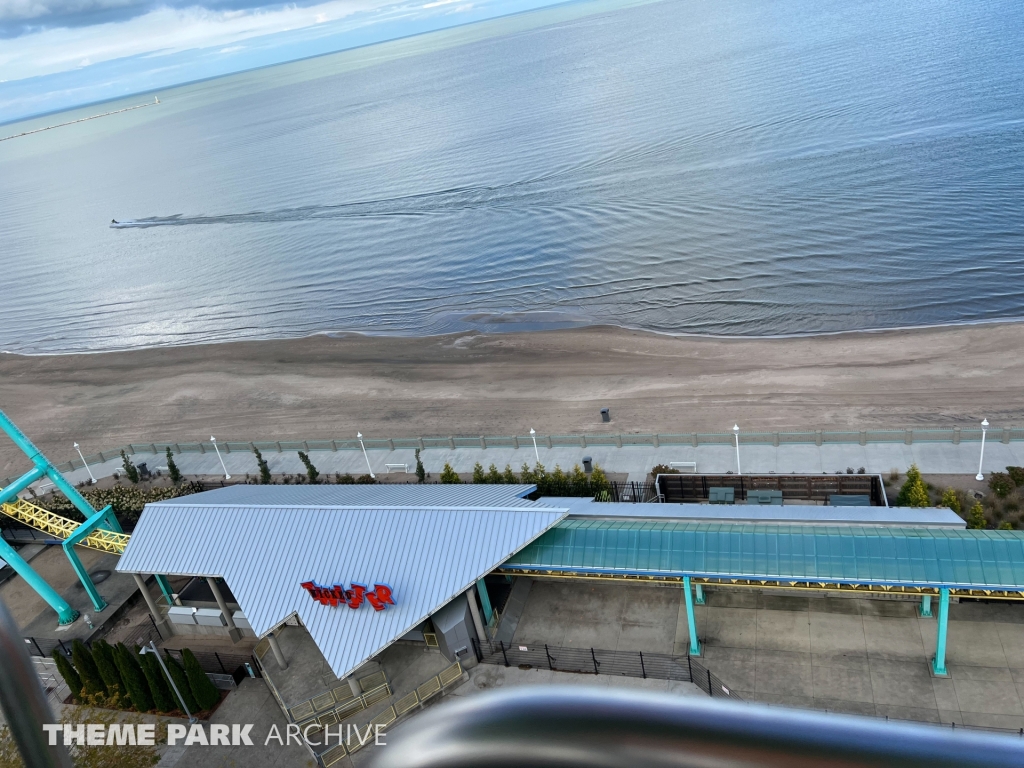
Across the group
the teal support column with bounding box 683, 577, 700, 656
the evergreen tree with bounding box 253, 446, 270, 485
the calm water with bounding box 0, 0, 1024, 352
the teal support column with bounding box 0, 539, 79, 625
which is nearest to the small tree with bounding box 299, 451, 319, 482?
the evergreen tree with bounding box 253, 446, 270, 485

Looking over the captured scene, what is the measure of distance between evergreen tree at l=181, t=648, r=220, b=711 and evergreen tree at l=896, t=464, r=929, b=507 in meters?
29.7

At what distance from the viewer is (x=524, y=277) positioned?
76.6 metres

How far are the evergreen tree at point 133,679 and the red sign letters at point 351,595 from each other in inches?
297

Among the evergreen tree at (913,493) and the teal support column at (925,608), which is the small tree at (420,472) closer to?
the evergreen tree at (913,493)

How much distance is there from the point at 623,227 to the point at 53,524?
61333mm

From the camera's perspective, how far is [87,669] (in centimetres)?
3028

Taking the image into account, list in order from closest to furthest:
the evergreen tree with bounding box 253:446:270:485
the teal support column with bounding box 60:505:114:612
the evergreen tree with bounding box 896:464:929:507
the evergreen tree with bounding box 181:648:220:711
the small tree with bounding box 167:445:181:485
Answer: the evergreen tree with bounding box 181:648:220:711 < the evergreen tree with bounding box 896:464:929:507 < the teal support column with bounding box 60:505:114:612 < the evergreen tree with bounding box 253:446:270:485 < the small tree with bounding box 167:445:181:485

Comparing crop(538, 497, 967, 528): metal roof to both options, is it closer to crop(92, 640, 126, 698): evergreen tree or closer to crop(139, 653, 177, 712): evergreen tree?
crop(139, 653, 177, 712): evergreen tree

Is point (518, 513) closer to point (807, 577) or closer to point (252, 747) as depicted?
point (807, 577)

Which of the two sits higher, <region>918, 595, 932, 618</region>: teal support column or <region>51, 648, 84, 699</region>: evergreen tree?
<region>51, 648, 84, 699</region>: evergreen tree

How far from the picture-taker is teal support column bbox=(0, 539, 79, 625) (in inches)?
1336

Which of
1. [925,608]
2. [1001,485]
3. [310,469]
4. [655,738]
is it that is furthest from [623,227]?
[655,738]

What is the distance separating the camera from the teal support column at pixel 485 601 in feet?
98.8

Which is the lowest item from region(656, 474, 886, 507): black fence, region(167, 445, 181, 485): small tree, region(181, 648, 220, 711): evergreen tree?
region(181, 648, 220, 711): evergreen tree
